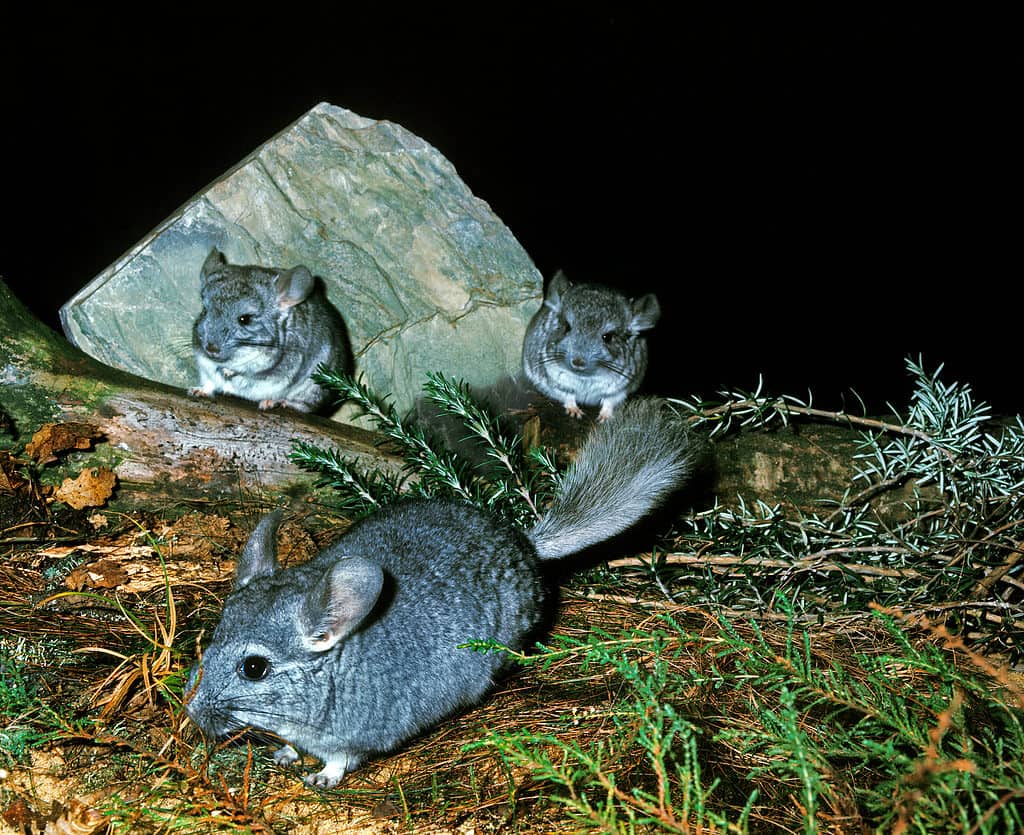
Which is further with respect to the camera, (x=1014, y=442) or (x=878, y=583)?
(x=1014, y=442)

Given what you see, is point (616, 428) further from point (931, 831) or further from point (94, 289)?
point (94, 289)

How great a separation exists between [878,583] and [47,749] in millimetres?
3434

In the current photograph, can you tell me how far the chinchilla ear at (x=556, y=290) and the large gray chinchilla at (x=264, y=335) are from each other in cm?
152

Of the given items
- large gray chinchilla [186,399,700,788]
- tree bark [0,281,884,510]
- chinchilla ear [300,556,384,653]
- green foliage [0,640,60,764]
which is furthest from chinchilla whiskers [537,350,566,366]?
green foliage [0,640,60,764]

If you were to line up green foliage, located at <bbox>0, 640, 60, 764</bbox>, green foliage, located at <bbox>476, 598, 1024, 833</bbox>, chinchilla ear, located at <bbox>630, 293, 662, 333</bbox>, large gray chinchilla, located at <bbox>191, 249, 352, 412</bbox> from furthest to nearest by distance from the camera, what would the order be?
1. chinchilla ear, located at <bbox>630, 293, 662, 333</bbox>
2. large gray chinchilla, located at <bbox>191, 249, 352, 412</bbox>
3. green foliage, located at <bbox>0, 640, 60, 764</bbox>
4. green foliage, located at <bbox>476, 598, 1024, 833</bbox>

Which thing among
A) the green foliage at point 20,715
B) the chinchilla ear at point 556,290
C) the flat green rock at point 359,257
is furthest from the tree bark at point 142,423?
the chinchilla ear at point 556,290

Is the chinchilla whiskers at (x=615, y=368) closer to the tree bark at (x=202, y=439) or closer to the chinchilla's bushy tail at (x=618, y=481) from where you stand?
the tree bark at (x=202, y=439)

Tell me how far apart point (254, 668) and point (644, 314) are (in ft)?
13.5

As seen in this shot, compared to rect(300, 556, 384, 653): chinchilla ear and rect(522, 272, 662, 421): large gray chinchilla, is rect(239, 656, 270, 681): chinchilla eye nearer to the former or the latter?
rect(300, 556, 384, 653): chinchilla ear

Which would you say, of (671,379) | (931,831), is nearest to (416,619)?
(931,831)

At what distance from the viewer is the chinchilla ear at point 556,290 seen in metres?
6.27

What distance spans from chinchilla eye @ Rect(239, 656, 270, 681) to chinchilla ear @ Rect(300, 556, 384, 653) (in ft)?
0.51

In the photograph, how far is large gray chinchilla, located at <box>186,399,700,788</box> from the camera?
10.2 ft

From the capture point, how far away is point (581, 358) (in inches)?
240
